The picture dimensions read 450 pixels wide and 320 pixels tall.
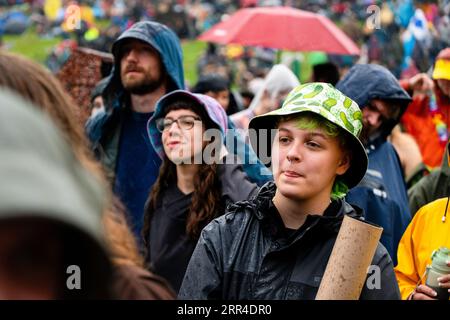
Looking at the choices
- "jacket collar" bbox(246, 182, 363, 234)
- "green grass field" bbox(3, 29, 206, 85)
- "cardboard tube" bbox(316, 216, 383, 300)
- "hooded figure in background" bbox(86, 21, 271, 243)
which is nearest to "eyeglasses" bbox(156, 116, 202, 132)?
"hooded figure in background" bbox(86, 21, 271, 243)

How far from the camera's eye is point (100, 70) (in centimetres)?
768

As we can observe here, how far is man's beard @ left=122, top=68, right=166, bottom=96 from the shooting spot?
563 centimetres

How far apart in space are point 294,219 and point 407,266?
1.08 m

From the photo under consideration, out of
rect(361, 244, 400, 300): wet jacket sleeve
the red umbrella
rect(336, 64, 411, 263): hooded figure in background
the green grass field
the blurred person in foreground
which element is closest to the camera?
the blurred person in foreground

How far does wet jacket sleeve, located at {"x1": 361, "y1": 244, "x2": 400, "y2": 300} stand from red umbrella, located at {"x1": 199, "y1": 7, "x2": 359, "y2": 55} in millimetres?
6223

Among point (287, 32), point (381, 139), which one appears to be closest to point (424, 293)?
point (381, 139)

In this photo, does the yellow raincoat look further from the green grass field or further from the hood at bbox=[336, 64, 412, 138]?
the green grass field

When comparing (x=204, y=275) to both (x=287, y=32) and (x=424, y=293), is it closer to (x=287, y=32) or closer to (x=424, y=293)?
(x=424, y=293)

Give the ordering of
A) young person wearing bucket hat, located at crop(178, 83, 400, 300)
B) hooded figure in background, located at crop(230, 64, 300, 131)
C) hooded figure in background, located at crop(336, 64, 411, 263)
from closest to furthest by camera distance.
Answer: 1. young person wearing bucket hat, located at crop(178, 83, 400, 300)
2. hooded figure in background, located at crop(336, 64, 411, 263)
3. hooded figure in background, located at crop(230, 64, 300, 131)

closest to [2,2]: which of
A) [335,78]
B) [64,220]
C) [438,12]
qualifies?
[438,12]

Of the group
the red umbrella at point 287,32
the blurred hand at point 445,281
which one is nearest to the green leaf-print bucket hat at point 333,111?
the blurred hand at point 445,281

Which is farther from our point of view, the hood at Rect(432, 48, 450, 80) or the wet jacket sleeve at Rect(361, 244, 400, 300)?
the hood at Rect(432, 48, 450, 80)

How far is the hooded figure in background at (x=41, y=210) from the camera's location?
94cm

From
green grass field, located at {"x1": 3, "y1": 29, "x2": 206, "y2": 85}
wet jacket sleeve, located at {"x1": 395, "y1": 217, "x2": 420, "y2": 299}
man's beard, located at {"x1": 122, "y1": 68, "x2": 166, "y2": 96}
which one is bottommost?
green grass field, located at {"x1": 3, "y1": 29, "x2": 206, "y2": 85}
